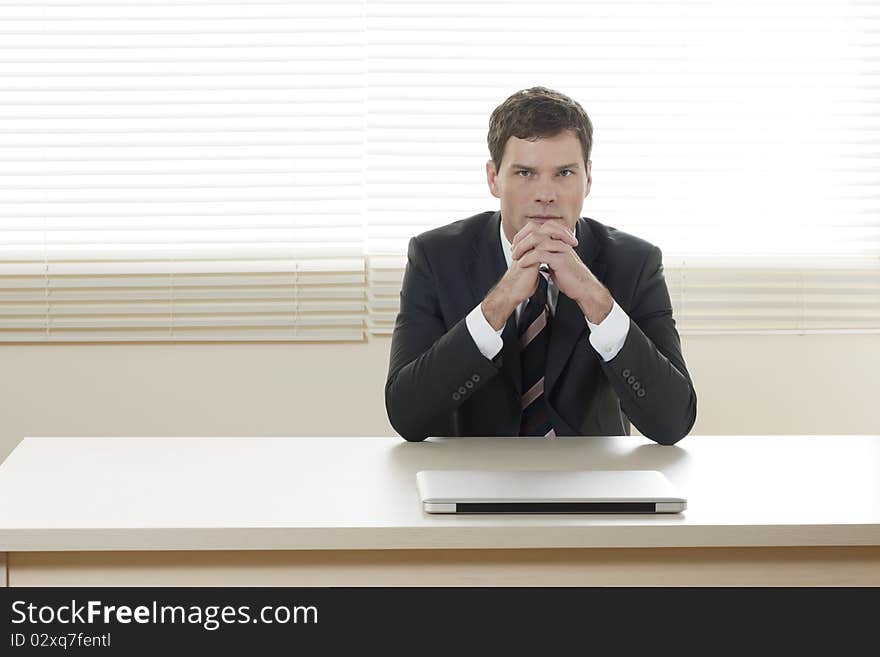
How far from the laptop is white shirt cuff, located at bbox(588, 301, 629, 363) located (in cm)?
38

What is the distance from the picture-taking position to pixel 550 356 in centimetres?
203

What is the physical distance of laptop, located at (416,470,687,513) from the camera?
1422 mm

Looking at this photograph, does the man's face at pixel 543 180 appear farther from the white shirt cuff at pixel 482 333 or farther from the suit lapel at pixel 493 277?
the white shirt cuff at pixel 482 333

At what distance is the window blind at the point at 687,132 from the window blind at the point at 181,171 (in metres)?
0.13

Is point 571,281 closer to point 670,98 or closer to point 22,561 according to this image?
point 22,561

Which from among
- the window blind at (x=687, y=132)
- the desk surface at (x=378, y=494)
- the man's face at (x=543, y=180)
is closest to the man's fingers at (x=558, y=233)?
the man's face at (x=543, y=180)

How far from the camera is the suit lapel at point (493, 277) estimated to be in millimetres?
2043

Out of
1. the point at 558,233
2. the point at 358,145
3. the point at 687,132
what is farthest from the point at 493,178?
the point at 687,132

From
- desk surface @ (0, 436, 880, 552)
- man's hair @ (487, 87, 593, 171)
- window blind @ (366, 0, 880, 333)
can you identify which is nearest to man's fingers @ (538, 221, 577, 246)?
man's hair @ (487, 87, 593, 171)

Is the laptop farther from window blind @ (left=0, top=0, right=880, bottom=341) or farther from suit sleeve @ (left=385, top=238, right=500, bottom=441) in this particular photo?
window blind @ (left=0, top=0, right=880, bottom=341)

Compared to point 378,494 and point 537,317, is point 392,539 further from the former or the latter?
point 537,317

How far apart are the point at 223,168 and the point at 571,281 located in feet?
4.96

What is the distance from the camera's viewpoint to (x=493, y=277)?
7.05 ft

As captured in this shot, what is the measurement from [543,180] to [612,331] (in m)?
0.36
